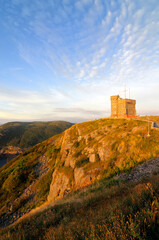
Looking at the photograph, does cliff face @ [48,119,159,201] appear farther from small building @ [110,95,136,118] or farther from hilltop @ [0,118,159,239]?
small building @ [110,95,136,118]

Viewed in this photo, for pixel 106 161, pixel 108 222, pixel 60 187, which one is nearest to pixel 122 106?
pixel 106 161

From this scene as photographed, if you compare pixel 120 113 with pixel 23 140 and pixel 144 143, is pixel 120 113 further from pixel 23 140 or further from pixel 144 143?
pixel 23 140

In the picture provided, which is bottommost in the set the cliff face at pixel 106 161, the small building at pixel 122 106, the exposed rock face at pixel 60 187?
the exposed rock face at pixel 60 187

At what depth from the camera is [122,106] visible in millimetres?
43531

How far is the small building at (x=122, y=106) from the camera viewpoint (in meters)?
42.8

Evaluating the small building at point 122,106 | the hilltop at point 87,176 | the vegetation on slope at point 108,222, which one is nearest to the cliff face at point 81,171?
the hilltop at point 87,176

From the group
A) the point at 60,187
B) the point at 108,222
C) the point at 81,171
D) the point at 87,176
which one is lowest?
the point at 60,187

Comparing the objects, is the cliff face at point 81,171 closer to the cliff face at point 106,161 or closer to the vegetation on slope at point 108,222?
the cliff face at point 106,161

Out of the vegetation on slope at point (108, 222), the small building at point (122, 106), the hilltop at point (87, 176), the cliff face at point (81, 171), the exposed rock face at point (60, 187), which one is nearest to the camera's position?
the vegetation on slope at point (108, 222)

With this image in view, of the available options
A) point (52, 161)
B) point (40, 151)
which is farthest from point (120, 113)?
point (40, 151)

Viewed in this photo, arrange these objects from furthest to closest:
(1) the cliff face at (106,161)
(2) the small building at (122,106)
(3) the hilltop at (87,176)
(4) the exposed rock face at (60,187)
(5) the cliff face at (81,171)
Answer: (2) the small building at (122,106)
(4) the exposed rock face at (60,187)
(5) the cliff face at (81,171)
(1) the cliff face at (106,161)
(3) the hilltop at (87,176)

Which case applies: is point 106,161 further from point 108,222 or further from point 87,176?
point 108,222

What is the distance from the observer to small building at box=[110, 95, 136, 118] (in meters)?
42.8

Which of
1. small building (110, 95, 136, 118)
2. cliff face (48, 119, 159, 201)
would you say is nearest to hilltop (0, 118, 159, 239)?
cliff face (48, 119, 159, 201)
